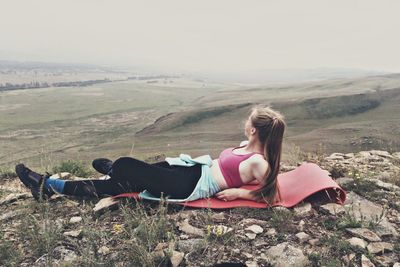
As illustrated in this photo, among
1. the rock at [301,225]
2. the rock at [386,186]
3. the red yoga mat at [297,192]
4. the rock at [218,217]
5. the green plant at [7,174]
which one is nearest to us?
the rock at [301,225]

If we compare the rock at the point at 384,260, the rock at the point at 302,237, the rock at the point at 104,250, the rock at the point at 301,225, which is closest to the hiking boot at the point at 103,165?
the rock at the point at 104,250

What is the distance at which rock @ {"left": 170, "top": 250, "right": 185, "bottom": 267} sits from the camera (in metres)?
4.12

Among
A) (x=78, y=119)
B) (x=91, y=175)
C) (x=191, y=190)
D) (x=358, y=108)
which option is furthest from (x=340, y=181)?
(x=78, y=119)

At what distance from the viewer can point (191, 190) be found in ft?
18.7

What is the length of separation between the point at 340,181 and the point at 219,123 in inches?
2433

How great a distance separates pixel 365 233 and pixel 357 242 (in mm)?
328

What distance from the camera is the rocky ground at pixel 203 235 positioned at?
420 cm

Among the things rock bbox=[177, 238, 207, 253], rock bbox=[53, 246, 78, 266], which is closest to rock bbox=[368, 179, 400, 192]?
rock bbox=[177, 238, 207, 253]

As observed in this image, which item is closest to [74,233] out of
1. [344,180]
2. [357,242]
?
[357,242]

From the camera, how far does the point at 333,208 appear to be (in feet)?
17.9

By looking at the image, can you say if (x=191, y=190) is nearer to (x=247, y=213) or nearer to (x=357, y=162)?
(x=247, y=213)

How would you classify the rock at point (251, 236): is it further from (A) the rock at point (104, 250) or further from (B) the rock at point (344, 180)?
(B) the rock at point (344, 180)

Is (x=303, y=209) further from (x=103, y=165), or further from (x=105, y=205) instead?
(x=103, y=165)

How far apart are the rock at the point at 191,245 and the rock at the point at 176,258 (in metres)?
0.15
